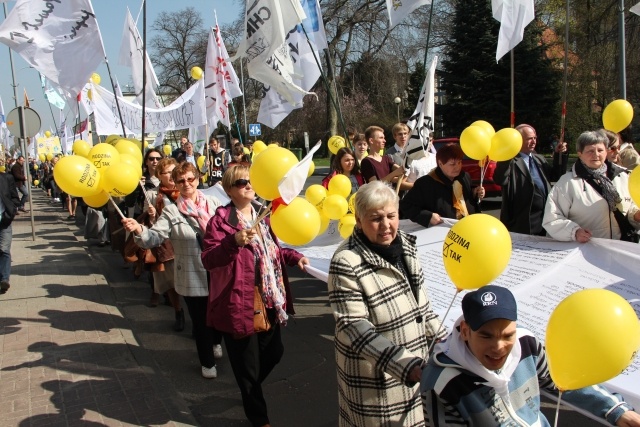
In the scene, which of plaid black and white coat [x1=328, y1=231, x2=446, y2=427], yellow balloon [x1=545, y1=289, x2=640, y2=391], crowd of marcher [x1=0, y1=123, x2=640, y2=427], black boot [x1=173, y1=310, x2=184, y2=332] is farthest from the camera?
black boot [x1=173, y1=310, x2=184, y2=332]

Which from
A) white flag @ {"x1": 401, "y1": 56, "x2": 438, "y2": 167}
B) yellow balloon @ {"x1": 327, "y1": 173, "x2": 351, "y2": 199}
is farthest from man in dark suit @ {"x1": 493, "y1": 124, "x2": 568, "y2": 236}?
yellow balloon @ {"x1": 327, "y1": 173, "x2": 351, "y2": 199}

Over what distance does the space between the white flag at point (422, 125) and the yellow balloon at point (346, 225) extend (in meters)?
A: 0.82

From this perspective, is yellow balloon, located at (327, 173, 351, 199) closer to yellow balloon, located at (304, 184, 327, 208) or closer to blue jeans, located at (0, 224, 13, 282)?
yellow balloon, located at (304, 184, 327, 208)

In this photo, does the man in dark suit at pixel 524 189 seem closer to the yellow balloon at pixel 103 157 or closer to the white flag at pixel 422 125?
the white flag at pixel 422 125

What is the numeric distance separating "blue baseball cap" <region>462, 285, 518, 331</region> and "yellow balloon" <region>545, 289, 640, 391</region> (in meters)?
0.18

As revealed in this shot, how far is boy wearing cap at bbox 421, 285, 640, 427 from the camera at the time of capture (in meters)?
1.85

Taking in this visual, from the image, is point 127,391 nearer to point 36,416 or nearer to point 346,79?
point 36,416

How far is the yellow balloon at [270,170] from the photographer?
3197mm

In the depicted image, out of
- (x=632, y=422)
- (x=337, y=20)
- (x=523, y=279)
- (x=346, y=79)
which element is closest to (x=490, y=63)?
(x=337, y=20)

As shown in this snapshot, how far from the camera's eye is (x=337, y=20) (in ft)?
109

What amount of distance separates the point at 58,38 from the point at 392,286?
5.94 meters

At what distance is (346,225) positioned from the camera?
539cm

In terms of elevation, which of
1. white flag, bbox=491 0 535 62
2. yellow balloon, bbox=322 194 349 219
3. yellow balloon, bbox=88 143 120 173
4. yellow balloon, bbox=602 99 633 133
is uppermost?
white flag, bbox=491 0 535 62

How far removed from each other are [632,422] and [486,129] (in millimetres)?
3810
